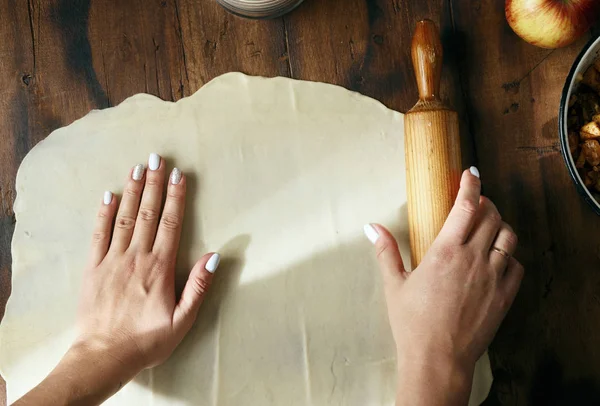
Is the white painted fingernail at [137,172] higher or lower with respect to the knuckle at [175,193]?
higher

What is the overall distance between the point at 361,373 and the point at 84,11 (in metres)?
0.88

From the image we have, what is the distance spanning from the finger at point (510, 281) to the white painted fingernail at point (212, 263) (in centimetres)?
50

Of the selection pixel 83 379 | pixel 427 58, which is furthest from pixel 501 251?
pixel 83 379

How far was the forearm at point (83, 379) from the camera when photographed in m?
0.80

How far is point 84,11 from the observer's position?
1.01 m

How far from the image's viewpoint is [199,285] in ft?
2.96

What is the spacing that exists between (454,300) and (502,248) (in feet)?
0.41

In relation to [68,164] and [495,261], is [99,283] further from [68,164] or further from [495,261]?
[495,261]

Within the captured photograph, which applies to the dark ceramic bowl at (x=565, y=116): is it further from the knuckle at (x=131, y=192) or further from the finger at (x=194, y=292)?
the knuckle at (x=131, y=192)

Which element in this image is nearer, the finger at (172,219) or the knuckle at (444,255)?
the knuckle at (444,255)

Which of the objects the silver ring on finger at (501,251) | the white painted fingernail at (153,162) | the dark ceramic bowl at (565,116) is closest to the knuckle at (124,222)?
the white painted fingernail at (153,162)

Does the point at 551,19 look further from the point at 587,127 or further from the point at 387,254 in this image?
the point at 387,254

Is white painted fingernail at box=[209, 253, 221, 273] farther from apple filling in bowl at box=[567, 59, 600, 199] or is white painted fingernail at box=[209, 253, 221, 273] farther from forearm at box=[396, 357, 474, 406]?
apple filling in bowl at box=[567, 59, 600, 199]

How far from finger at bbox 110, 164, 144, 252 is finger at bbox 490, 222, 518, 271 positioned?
0.64 meters
